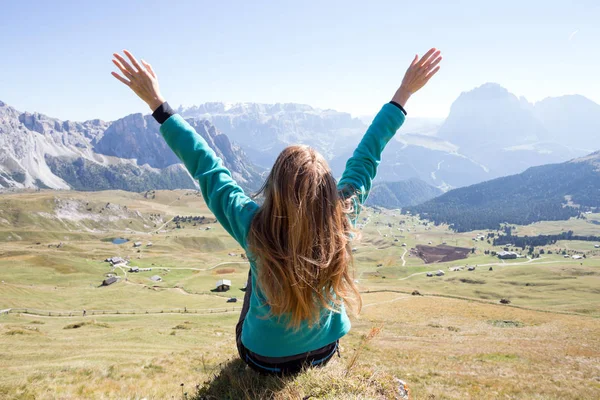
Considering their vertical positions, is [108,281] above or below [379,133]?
below

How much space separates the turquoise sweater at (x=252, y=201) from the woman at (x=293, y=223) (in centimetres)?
2

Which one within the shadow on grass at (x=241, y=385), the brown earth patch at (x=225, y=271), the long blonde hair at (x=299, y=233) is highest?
the long blonde hair at (x=299, y=233)

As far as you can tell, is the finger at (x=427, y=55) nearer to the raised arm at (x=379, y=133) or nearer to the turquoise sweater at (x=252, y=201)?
the raised arm at (x=379, y=133)

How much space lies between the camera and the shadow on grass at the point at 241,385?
20.4 feet

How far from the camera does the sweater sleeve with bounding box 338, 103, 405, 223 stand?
20.6 ft

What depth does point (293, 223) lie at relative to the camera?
4590 mm

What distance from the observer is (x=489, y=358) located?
74.7 ft

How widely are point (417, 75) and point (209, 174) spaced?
447 cm

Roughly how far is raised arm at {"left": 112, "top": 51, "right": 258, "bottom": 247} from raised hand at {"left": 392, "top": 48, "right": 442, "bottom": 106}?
3652mm

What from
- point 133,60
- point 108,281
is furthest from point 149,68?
point 108,281

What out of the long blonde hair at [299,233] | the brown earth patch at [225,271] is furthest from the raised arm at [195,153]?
the brown earth patch at [225,271]

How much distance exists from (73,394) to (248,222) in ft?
28.8

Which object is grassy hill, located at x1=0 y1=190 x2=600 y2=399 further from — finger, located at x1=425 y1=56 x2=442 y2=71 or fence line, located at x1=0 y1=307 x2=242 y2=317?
finger, located at x1=425 y1=56 x2=442 y2=71

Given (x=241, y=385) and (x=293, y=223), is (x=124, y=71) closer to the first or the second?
(x=293, y=223)
